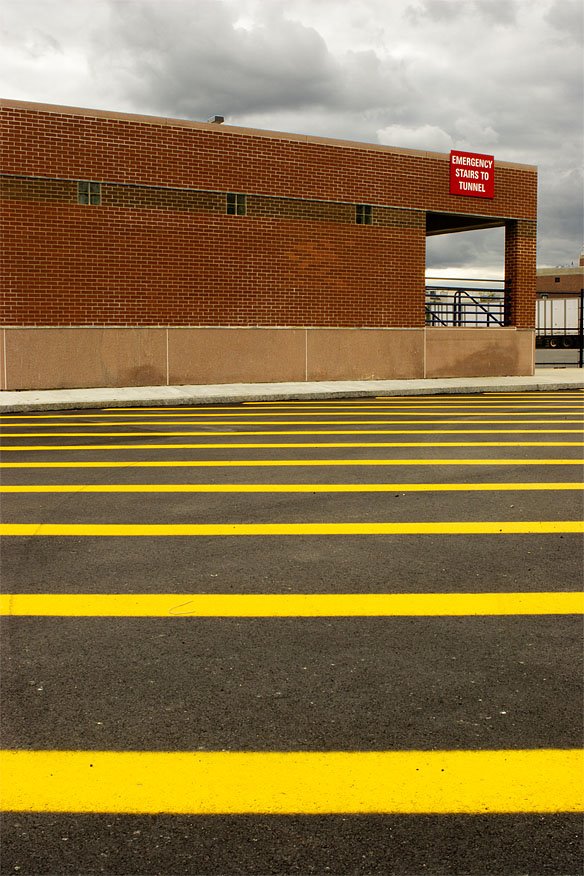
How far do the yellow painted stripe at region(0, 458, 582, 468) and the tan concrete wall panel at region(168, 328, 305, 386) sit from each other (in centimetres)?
1073

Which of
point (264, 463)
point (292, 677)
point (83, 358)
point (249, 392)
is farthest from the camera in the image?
point (83, 358)

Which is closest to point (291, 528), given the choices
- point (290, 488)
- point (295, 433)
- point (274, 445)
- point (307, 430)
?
point (290, 488)

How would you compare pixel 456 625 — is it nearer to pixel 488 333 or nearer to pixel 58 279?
pixel 58 279

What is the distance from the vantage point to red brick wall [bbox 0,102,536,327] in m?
19.5

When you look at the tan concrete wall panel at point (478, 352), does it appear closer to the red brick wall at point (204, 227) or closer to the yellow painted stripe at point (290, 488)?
the red brick wall at point (204, 227)

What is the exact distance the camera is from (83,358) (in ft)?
65.4

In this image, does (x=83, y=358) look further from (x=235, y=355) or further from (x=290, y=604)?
(x=290, y=604)

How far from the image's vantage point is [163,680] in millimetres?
4133

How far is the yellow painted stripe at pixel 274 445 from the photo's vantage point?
11.2 metres

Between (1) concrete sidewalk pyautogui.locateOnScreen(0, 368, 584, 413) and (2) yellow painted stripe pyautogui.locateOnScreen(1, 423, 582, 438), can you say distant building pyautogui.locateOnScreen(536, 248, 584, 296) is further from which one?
(2) yellow painted stripe pyautogui.locateOnScreen(1, 423, 582, 438)

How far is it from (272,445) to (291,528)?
440 cm

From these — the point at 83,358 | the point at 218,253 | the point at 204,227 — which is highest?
the point at 204,227

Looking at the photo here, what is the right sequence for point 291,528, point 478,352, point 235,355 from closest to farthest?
point 291,528
point 235,355
point 478,352

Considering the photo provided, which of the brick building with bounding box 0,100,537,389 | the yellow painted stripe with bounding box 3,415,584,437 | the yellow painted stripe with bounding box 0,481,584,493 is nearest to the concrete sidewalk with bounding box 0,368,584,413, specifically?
the brick building with bounding box 0,100,537,389
